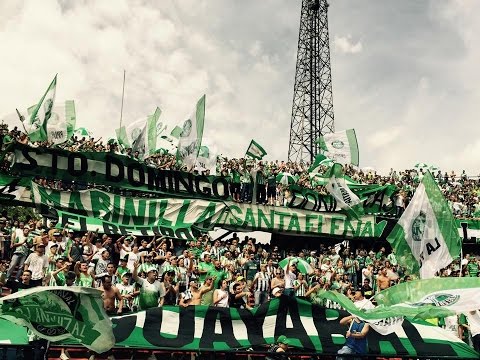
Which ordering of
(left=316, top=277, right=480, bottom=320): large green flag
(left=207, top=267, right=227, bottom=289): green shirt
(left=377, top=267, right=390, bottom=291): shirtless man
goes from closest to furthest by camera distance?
(left=316, top=277, right=480, bottom=320): large green flag
(left=207, top=267, right=227, bottom=289): green shirt
(left=377, top=267, right=390, bottom=291): shirtless man

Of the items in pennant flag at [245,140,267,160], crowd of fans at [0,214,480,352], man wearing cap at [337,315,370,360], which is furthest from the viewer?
pennant flag at [245,140,267,160]

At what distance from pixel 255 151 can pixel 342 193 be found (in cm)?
560

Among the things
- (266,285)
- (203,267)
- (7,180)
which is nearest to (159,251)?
(203,267)

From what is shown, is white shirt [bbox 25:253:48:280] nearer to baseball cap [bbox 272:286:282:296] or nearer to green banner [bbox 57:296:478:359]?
green banner [bbox 57:296:478:359]

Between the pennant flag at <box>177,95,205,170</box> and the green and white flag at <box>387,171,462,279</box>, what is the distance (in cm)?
980

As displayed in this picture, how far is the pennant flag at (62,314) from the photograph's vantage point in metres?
5.95

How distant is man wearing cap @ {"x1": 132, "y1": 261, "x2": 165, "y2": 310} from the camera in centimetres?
1035

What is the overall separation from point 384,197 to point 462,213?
581 centimetres

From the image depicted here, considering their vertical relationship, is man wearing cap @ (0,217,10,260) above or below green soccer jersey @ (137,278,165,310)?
above

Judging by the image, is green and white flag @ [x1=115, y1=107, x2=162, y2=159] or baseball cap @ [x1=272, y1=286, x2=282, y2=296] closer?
baseball cap @ [x1=272, y1=286, x2=282, y2=296]

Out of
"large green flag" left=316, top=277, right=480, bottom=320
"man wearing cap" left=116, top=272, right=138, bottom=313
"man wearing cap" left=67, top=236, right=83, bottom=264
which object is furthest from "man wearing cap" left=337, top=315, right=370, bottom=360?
"man wearing cap" left=67, top=236, right=83, bottom=264

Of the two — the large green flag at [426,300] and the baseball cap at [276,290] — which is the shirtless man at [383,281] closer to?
the baseball cap at [276,290]

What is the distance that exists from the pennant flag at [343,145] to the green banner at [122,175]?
13.3 ft

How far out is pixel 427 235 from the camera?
10.1 meters
